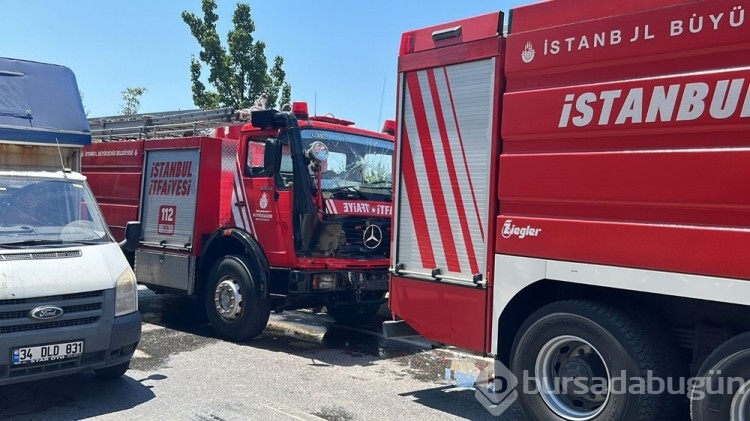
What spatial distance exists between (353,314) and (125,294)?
434cm

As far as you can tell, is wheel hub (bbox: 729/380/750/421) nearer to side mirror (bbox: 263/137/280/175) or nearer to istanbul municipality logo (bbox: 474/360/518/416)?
istanbul municipality logo (bbox: 474/360/518/416)

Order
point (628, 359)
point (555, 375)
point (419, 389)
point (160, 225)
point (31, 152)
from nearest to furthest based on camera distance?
1. point (628, 359)
2. point (555, 375)
3. point (419, 389)
4. point (31, 152)
5. point (160, 225)

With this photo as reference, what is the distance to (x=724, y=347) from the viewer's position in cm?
371

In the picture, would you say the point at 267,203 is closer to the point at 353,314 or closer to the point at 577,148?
the point at 353,314

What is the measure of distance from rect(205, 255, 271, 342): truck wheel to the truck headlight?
207 centimetres

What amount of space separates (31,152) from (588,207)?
5.88m

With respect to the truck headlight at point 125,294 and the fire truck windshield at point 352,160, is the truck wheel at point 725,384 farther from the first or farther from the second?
the fire truck windshield at point 352,160

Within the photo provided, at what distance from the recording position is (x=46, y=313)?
4953mm

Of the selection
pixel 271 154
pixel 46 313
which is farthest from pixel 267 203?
pixel 46 313

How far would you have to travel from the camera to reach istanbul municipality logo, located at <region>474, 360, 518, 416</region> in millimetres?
4934

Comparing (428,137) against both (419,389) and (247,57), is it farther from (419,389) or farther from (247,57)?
(247,57)

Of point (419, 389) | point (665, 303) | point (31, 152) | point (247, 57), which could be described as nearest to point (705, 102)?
point (665, 303)

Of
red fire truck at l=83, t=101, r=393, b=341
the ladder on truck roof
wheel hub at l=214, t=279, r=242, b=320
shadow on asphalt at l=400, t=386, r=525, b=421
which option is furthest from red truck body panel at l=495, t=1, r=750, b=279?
the ladder on truck roof

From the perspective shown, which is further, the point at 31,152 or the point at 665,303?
the point at 31,152
